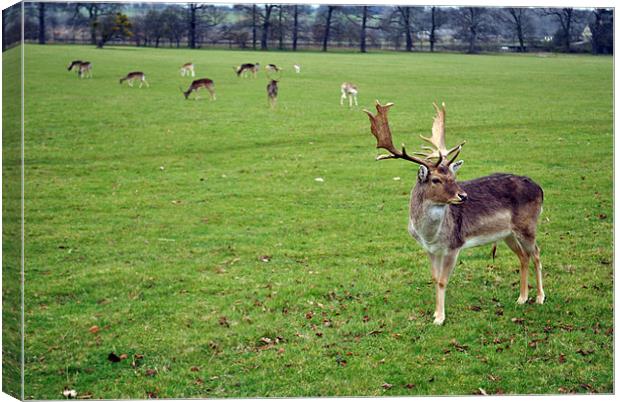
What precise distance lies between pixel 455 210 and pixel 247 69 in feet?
8.59

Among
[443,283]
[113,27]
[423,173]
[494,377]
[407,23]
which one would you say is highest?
[407,23]

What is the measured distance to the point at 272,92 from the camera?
8781mm

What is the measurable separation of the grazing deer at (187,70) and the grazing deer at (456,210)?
2015mm

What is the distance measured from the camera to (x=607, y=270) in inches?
280

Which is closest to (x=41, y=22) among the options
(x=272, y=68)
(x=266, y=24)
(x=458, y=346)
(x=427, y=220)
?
(x=266, y=24)

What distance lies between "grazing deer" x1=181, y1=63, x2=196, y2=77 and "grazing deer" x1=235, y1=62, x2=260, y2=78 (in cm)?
48

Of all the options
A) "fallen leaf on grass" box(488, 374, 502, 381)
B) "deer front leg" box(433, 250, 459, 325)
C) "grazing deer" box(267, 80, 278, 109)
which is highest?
"grazing deer" box(267, 80, 278, 109)

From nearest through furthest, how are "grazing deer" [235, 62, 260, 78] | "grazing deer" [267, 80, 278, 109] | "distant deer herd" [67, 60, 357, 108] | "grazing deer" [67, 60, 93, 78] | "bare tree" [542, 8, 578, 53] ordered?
"bare tree" [542, 8, 578, 53]
"grazing deer" [67, 60, 93, 78]
"distant deer herd" [67, 60, 357, 108]
"grazing deer" [235, 62, 260, 78]
"grazing deer" [267, 80, 278, 109]

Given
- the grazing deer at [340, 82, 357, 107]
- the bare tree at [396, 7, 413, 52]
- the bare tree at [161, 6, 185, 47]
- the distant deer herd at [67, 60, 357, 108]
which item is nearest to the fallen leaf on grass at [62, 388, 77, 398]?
the distant deer herd at [67, 60, 357, 108]

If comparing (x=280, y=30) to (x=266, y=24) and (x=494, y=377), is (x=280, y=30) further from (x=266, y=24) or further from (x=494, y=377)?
(x=494, y=377)

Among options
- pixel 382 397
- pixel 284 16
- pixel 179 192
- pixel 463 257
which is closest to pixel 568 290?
pixel 463 257

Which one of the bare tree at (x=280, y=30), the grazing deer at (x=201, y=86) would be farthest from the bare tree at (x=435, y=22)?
the grazing deer at (x=201, y=86)

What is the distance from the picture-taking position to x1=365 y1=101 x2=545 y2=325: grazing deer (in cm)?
638

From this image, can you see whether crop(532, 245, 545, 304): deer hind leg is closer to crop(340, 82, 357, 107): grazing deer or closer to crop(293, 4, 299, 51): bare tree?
crop(340, 82, 357, 107): grazing deer
